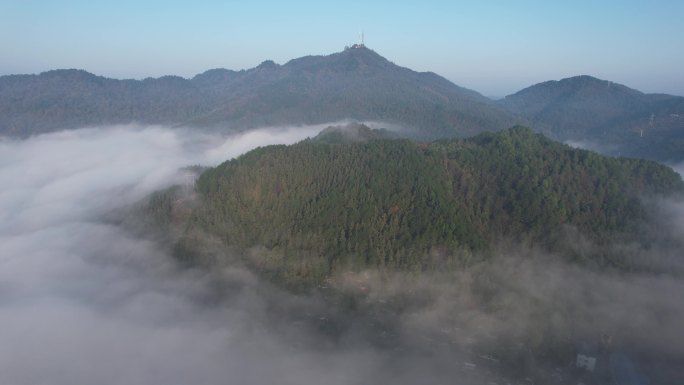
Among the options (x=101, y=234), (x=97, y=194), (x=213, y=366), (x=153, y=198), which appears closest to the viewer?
(x=213, y=366)

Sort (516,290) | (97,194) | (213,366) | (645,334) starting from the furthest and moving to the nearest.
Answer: (97,194)
(516,290)
(645,334)
(213,366)

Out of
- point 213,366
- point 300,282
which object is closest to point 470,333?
point 300,282

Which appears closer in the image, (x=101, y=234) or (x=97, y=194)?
(x=101, y=234)

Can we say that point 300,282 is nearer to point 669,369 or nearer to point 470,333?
point 470,333

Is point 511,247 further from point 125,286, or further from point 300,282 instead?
point 125,286

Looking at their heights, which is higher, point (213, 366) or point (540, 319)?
A: point (540, 319)

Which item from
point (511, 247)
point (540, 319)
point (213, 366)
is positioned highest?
point (511, 247)
